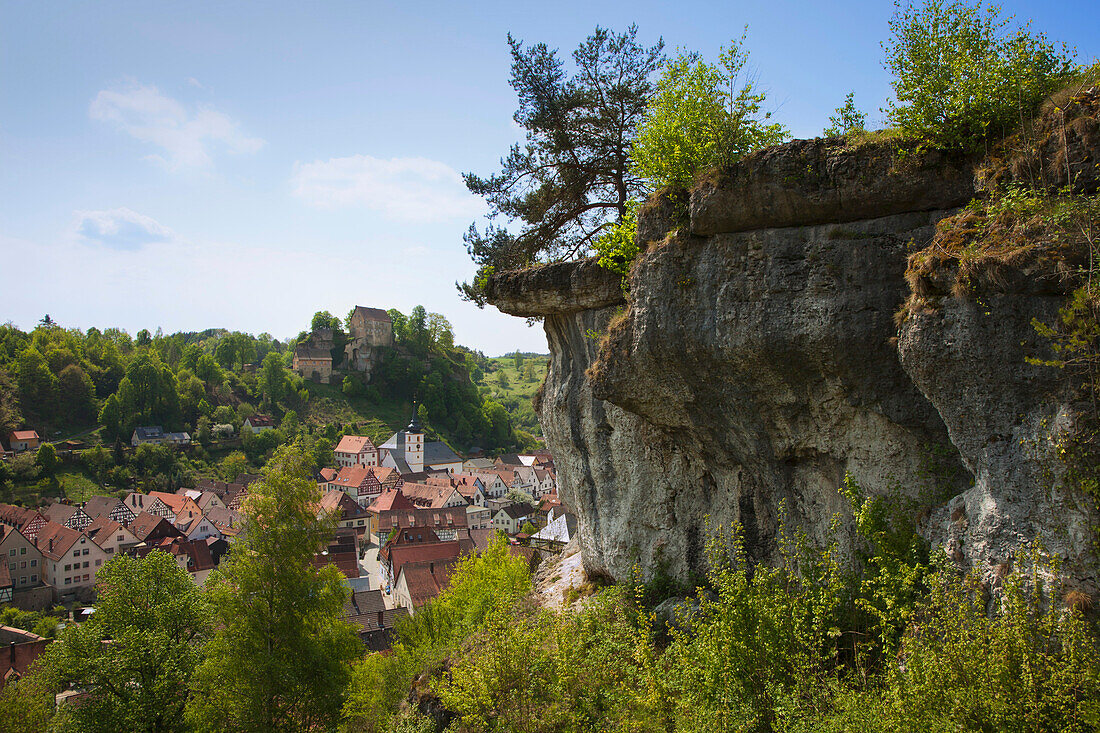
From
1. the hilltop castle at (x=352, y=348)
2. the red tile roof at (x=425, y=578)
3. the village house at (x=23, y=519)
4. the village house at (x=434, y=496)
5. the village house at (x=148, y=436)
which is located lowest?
the red tile roof at (x=425, y=578)

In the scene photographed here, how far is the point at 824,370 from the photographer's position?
8977 millimetres

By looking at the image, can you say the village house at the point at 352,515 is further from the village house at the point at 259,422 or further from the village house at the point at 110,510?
the village house at the point at 259,422

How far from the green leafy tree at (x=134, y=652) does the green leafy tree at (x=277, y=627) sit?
5.13 feet

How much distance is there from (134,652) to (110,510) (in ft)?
170

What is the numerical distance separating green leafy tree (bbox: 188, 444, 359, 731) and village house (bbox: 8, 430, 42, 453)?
73948mm

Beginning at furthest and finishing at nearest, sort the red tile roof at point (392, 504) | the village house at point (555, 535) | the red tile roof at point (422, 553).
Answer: the red tile roof at point (392, 504) < the red tile roof at point (422, 553) < the village house at point (555, 535)

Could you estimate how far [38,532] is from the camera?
48.6 meters

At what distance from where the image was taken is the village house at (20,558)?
145ft

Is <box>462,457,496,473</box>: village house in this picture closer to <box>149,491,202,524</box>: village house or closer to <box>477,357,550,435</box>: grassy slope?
<box>149,491,202,524</box>: village house

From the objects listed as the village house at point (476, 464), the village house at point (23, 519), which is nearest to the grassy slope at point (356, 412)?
the village house at point (476, 464)

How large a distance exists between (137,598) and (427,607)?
8800 millimetres

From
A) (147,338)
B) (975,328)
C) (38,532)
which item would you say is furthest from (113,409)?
(975,328)

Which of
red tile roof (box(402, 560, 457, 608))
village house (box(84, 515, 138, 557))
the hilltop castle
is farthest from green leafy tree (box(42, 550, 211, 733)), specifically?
the hilltop castle

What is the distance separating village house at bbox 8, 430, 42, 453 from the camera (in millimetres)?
70000
